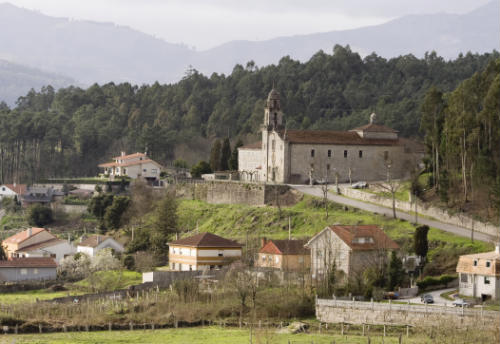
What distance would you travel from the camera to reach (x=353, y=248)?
4762cm

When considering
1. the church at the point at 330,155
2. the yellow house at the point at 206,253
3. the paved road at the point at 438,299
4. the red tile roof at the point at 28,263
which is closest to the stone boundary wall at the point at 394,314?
the paved road at the point at 438,299

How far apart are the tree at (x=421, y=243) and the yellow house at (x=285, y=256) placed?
6084 mm

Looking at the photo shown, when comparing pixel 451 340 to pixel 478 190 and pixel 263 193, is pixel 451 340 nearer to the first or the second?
pixel 478 190

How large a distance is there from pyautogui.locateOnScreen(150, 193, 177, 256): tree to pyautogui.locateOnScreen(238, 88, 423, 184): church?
28.6 ft

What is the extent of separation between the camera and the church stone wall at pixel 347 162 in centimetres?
7012

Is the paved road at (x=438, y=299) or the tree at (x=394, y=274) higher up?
the tree at (x=394, y=274)

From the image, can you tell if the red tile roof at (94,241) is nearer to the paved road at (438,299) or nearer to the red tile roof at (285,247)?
the red tile roof at (285,247)

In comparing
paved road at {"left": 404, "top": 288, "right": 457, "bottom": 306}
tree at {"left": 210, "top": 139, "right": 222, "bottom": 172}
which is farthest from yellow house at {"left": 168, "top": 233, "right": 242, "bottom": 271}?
tree at {"left": 210, "top": 139, "right": 222, "bottom": 172}

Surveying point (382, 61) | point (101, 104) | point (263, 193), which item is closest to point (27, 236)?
point (263, 193)

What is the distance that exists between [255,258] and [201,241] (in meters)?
3.39

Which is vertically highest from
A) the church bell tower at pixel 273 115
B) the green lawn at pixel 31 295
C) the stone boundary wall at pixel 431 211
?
the church bell tower at pixel 273 115

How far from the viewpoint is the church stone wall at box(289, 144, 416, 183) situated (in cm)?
7012

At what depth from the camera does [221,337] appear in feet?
135

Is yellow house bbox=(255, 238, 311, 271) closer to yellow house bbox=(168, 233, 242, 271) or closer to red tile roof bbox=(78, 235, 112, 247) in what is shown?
yellow house bbox=(168, 233, 242, 271)
